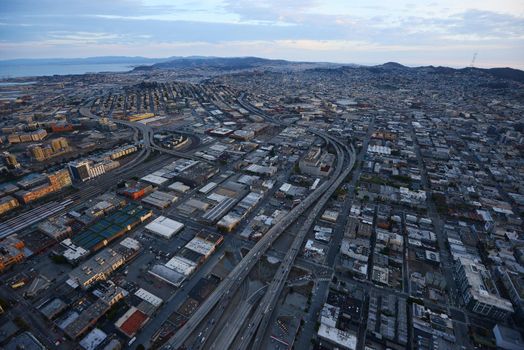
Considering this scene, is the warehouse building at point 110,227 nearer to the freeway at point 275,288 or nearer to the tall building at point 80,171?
the tall building at point 80,171

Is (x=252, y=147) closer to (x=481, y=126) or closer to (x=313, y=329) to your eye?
(x=313, y=329)

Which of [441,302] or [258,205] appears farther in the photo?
[258,205]

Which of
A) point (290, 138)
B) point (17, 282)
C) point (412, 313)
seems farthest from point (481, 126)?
point (17, 282)

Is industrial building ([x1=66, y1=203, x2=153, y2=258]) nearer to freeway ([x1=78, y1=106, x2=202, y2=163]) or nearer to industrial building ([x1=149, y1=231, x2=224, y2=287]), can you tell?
industrial building ([x1=149, y1=231, x2=224, y2=287])

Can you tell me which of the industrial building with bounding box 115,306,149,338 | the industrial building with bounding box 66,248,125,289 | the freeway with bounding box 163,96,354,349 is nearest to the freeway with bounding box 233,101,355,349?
the freeway with bounding box 163,96,354,349

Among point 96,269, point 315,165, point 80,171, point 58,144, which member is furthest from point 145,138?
point 96,269

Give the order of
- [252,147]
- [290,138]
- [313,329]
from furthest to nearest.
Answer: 1. [290,138]
2. [252,147]
3. [313,329]

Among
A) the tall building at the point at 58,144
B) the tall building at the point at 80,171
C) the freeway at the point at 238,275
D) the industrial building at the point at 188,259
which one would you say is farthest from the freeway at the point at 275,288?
the tall building at the point at 58,144

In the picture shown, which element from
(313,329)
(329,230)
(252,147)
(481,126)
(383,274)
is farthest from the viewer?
(481,126)
